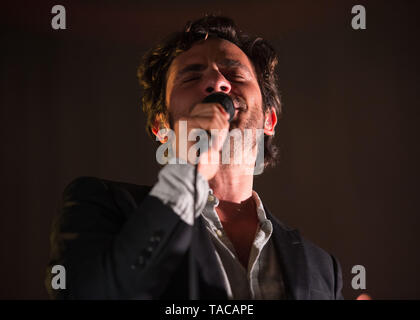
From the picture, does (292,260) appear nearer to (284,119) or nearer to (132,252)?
(132,252)

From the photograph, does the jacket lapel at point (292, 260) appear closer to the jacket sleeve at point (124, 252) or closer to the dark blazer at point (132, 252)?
the dark blazer at point (132, 252)

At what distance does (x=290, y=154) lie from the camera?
85.1 inches

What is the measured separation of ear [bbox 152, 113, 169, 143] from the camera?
161 centimetres

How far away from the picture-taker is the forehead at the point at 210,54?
1480mm

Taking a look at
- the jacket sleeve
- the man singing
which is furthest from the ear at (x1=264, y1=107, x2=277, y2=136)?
the jacket sleeve

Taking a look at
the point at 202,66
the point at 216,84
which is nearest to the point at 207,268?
the point at 216,84

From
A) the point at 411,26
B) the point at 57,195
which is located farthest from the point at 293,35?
the point at 57,195

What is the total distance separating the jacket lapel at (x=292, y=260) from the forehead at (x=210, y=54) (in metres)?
0.61

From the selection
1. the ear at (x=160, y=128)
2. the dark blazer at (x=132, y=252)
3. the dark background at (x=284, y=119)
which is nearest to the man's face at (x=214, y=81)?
the ear at (x=160, y=128)

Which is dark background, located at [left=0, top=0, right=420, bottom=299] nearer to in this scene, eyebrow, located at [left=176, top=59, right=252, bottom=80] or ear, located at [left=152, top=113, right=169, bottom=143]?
ear, located at [left=152, top=113, right=169, bottom=143]

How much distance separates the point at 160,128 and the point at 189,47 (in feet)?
1.15

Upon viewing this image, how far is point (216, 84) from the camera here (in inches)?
52.4
